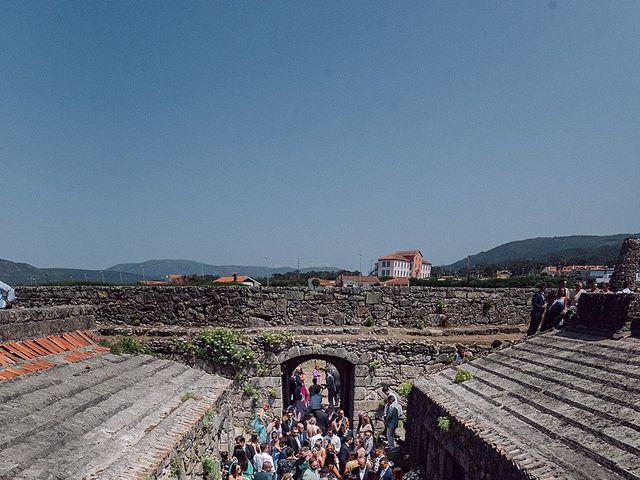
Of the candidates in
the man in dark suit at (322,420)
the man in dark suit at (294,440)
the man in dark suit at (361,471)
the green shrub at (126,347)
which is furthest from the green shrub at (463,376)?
the green shrub at (126,347)

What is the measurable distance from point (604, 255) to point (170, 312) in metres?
124

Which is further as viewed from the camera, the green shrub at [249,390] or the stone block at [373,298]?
the stone block at [373,298]

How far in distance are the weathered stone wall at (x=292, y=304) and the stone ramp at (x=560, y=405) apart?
4.72 meters

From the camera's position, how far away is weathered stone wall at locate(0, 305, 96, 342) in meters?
7.06

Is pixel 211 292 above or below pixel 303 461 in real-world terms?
above

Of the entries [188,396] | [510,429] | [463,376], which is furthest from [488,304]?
[188,396]

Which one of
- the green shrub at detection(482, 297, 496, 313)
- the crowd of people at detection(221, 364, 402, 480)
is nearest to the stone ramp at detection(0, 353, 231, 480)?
the crowd of people at detection(221, 364, 402, 480)

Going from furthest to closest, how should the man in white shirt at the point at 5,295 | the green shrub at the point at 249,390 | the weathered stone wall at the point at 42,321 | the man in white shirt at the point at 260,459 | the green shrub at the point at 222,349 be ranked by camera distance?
the green shrub at the point at 249,390 → the green shrub at the point at 222,349 → the man in white shirt at the point at 5,295 → the man in white shirt at the point at 260,459 → the weathered stone wall at the point at 42,321

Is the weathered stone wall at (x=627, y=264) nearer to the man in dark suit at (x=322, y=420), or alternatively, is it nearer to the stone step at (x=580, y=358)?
the stone step at (x=580, y=358)

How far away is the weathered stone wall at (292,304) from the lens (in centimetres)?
1381

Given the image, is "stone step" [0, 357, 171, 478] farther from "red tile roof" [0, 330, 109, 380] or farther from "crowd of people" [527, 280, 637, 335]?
"crowd of people" [527, 280, 637, 335]

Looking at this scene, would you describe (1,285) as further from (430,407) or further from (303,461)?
(430,407)

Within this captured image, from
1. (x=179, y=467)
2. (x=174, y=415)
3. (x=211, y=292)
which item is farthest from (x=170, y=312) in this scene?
(x=179, y=467)

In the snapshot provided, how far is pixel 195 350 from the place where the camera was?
1222cm
